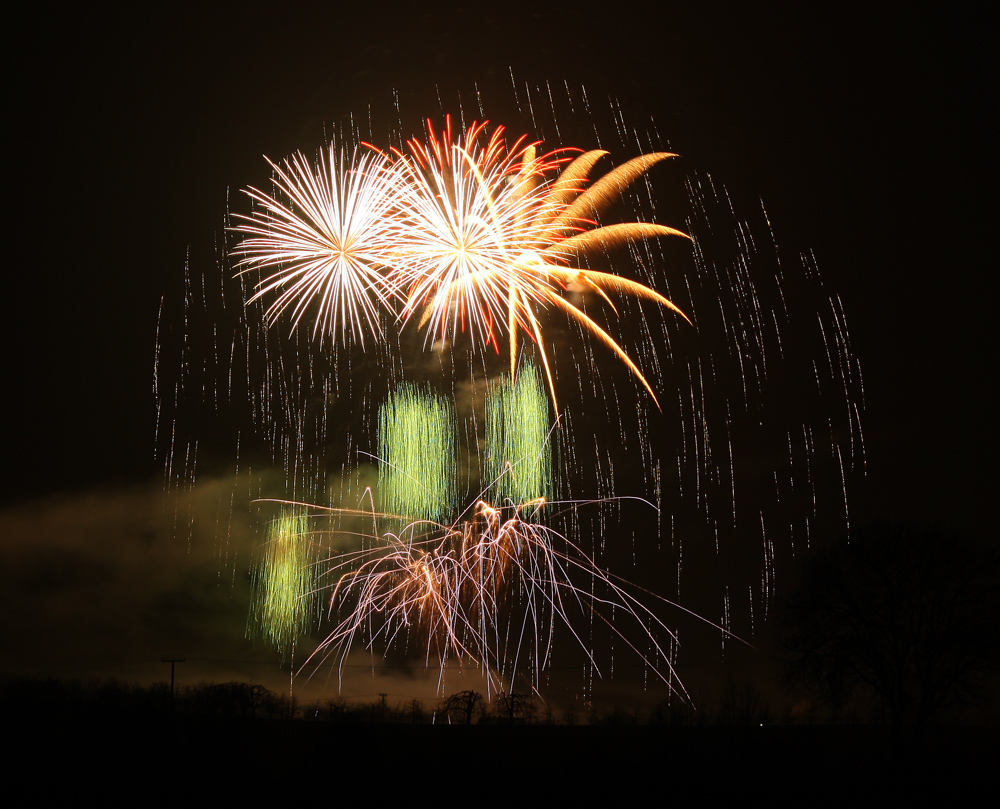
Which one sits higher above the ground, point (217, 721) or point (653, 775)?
point (217, 721)

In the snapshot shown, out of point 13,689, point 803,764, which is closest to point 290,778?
point 803,764

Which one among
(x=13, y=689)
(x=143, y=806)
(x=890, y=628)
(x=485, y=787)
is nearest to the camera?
(x=143, y=806)

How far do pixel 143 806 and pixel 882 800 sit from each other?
2365 cm

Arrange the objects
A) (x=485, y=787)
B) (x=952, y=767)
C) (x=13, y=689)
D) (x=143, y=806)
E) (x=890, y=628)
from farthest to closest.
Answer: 1. (x=13, y=689)
2. (x=890, y=628)
3. (x=952, y=767)
4. (x=485, y=787)
5. (x=143, y=806)

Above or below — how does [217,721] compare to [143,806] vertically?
above

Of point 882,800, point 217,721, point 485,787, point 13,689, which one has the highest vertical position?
point 13,689

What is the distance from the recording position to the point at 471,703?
169 ft

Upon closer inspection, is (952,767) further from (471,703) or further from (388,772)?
(471,703)

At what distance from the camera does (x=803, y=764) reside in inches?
1305

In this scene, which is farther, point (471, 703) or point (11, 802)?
point (471, 703)

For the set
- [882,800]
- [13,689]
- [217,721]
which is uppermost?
[13,689]

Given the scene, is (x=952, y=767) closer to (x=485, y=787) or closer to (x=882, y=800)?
(x=882, y=800)

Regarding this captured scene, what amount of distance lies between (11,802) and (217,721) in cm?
952

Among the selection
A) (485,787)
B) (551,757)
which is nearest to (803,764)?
(551,757)
